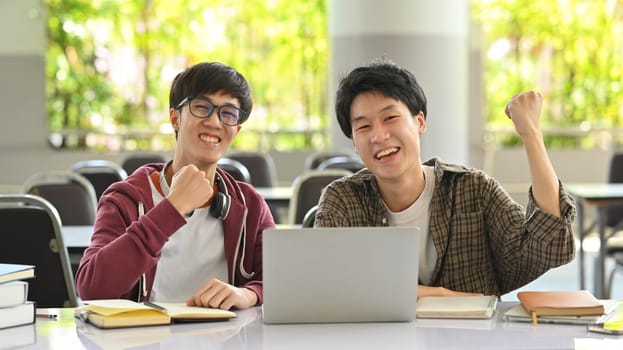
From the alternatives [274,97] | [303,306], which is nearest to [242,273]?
[303,306]

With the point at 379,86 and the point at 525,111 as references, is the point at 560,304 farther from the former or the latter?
the point at 379,86

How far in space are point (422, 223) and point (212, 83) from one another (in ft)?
2.11

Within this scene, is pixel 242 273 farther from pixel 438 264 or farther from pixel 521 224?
pixel 521 224

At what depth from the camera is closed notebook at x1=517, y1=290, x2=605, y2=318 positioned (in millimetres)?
2242

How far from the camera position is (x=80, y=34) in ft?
32.5

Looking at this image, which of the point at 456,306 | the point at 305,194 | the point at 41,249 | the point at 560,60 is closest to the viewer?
the point at 456,306

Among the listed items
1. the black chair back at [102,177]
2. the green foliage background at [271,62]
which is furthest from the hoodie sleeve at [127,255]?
the green foliage background at [271,62]

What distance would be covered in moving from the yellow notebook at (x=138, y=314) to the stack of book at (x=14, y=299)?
0.11 m

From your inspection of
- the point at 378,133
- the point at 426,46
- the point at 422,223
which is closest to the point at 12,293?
the point at 378,133

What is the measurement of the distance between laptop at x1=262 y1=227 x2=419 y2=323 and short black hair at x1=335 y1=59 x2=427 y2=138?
23.7 inches

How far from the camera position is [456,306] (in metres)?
2.36

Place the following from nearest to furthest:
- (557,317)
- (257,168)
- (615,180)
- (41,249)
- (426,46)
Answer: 1. (557,317)
2. (41,249)
3. (615,180)
4. (257,168)
5. (426,46)

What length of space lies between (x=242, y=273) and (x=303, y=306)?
1.85 feet

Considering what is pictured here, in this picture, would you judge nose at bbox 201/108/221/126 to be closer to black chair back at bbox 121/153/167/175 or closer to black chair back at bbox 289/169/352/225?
black chair back at bbox 289/169/352/225
